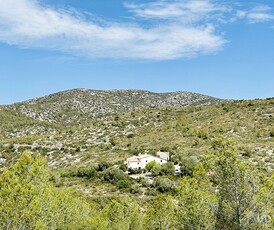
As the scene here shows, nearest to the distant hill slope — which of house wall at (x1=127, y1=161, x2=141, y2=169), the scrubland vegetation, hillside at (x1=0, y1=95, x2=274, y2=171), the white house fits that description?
the scrubland vegetation

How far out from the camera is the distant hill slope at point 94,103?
153 metres

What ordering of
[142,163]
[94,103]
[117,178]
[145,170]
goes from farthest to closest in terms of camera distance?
1. [94,103]
2. [142,163]
3. [145,170]
4. [117,178]

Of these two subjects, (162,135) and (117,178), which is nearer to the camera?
(117,178)

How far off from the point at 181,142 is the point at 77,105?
93.8m

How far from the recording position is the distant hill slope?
503ft

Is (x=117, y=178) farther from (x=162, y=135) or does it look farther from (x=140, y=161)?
(x=162, y=135)

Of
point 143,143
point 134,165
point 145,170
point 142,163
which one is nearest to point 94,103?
point 143,143

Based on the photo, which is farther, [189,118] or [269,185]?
[189,118]

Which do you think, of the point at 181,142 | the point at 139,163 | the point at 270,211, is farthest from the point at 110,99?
the point at 270,211

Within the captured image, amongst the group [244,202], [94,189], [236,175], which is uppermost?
[236,175]

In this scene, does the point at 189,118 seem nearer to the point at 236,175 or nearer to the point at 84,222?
the point at 84,222

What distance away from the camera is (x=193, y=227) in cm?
2106

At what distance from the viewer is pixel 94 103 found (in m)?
167

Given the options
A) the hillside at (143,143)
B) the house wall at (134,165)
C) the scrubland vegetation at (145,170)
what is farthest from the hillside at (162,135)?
the house wall at (134,165)
